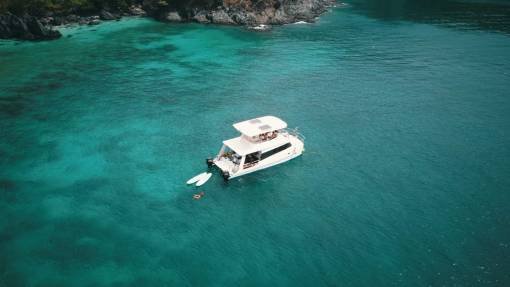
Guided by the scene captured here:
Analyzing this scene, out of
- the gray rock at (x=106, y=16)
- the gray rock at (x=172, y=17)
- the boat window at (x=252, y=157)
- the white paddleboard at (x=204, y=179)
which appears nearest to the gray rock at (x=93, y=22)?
the gray rock at (x=106, y=16)

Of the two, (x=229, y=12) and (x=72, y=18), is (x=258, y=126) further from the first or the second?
(x=72, y=18)

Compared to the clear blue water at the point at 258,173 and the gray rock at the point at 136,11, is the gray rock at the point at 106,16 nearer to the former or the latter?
the gray rock at the point at 136,11

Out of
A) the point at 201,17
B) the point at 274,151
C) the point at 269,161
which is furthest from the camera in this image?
the point at 201,17

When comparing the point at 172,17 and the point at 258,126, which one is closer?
the point at 258,126

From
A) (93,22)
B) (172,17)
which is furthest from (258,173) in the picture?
(93,22)

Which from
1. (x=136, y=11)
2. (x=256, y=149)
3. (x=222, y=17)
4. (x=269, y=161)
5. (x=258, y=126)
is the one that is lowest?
(x=269, y=161)

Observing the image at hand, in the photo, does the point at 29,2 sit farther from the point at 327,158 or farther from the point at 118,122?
the point at 327,158

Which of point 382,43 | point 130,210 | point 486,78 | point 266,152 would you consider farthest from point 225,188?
point 382,43
